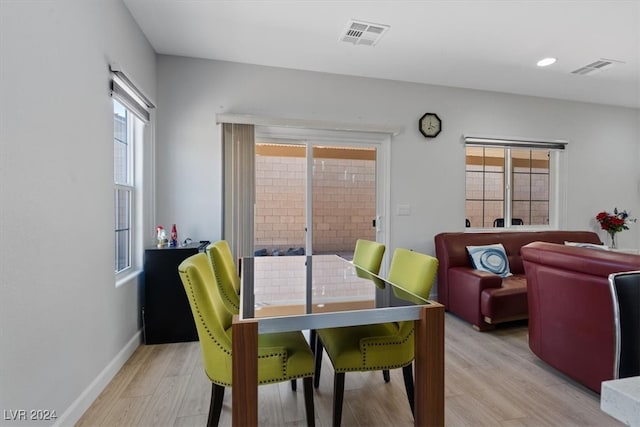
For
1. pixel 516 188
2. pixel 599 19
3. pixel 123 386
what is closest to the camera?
pixel 123 386

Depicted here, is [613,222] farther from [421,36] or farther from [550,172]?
[421,36]

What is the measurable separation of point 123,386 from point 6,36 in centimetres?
204

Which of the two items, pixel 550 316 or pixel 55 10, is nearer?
pixel 55 10

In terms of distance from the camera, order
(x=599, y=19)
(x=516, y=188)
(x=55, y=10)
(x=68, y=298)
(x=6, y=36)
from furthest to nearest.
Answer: (x=516, y=188) → (x=599, y=19) → (x=68, y=298) → (x=55, y=10) → (x=6, y=36)

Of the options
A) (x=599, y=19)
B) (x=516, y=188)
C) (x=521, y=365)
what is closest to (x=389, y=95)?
(x=599, y=19)

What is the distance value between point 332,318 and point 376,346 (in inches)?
16.1

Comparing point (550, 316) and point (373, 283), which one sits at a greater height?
point (373, 283)

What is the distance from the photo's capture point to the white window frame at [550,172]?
4.30 m

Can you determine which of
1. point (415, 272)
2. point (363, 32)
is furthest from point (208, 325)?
point (363, 32)

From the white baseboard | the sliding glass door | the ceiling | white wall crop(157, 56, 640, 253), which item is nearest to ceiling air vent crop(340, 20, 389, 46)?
the ceiling

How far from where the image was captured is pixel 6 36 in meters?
1.26

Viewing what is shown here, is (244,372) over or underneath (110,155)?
underneath

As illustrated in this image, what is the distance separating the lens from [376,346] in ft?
5.19

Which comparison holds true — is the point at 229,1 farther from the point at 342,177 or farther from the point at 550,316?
the point at 550,316
